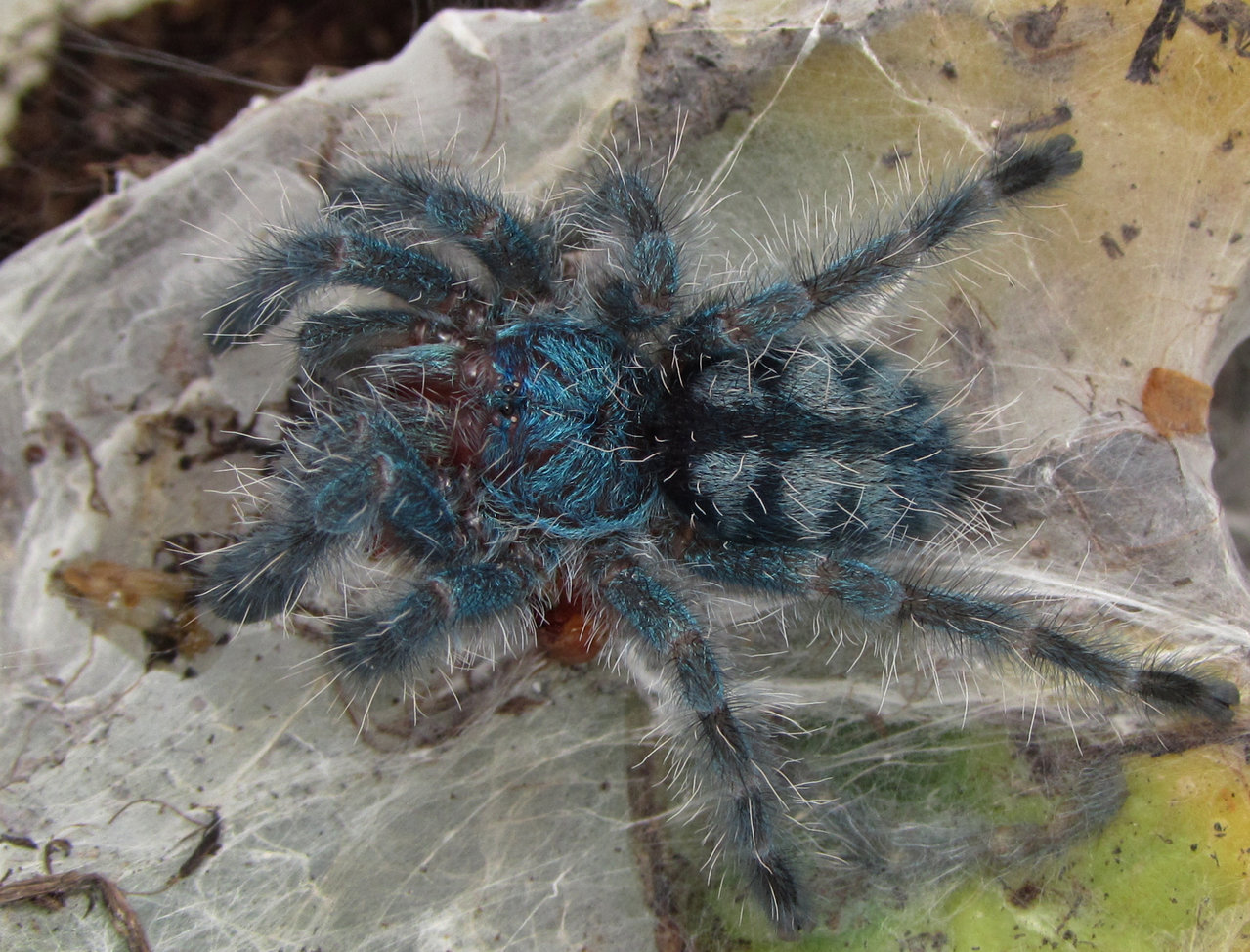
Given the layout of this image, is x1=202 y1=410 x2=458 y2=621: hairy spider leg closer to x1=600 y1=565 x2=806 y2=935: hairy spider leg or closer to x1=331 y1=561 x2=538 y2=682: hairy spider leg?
x1=331 y1=561 x2=538 y2=682: hairy spider leg

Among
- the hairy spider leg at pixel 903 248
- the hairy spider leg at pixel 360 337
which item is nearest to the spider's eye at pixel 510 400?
the hairy spider leg at pixel 360 337

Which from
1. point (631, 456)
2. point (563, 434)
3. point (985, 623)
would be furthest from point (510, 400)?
point (985, 623)

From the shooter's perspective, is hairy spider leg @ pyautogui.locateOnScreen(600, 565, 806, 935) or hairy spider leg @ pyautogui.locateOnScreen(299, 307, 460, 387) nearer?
hairy spider leg @ pyautogui.locateOnScreen(600, 565, 806, 935)

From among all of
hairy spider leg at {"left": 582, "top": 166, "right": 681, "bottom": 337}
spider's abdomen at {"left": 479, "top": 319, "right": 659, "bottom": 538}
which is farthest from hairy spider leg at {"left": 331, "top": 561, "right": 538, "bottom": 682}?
hairy spider leg at {"left": 582, "top": 166, "right": 681, "bottom": 337}

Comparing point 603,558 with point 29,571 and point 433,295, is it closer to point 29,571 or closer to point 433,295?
point 433,295

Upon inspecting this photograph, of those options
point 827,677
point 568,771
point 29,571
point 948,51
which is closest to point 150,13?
point 29,571

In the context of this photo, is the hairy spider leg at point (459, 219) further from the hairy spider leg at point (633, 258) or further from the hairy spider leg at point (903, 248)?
the hairy spider leg at point (903, 248)
